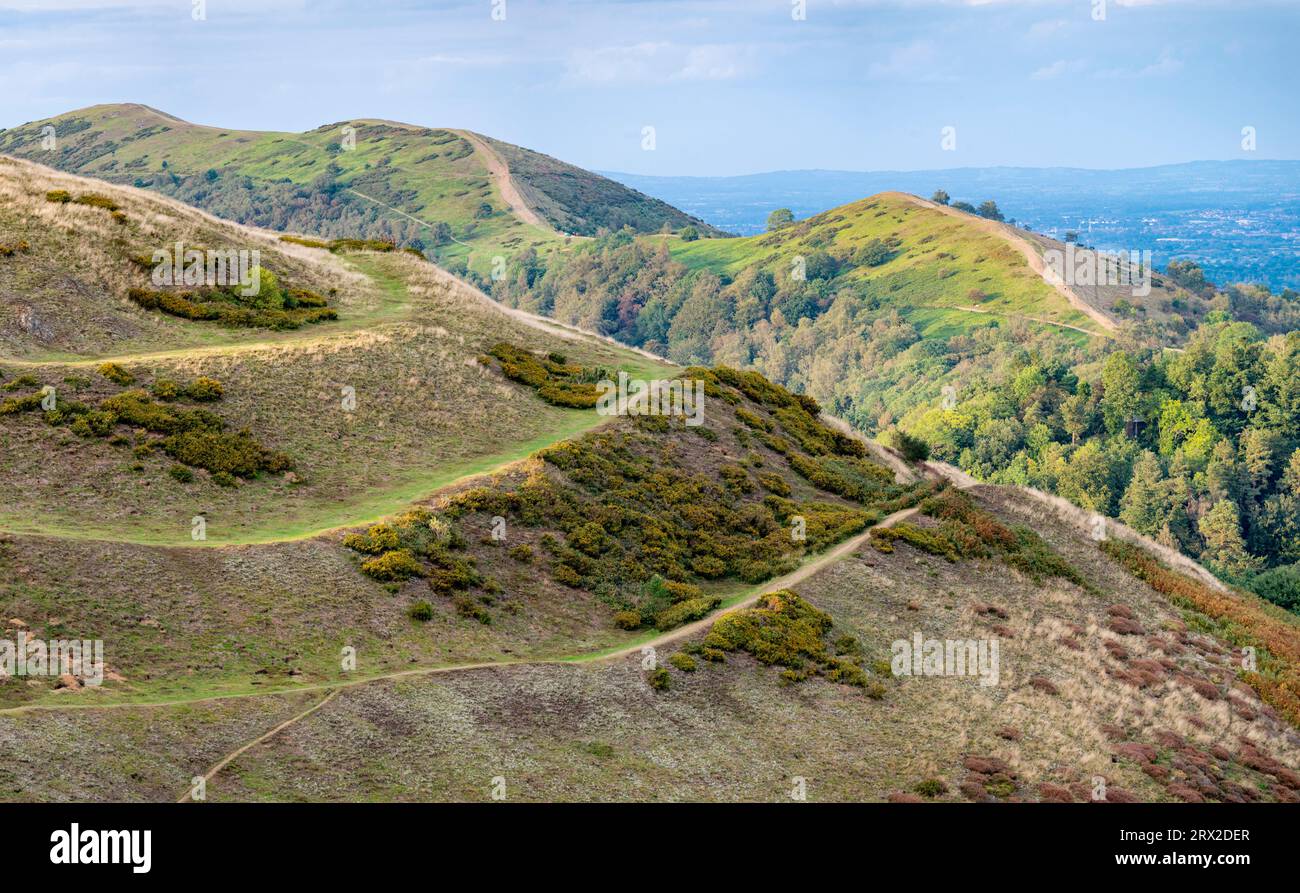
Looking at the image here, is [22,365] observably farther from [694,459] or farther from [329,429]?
[694,459]

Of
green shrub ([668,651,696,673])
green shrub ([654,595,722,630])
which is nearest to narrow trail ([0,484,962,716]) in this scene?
green shrub ([654,595,722,630])

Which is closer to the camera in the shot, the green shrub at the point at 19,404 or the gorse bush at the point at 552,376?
the green shrub at the point at 19,404

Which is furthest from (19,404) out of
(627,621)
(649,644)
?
(649,644)

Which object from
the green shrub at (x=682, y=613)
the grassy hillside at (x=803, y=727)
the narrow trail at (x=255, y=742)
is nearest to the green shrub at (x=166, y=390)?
the grassy hillside at (x=803, y=727)

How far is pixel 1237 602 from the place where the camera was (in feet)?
164

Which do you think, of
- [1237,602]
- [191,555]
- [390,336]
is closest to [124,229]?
[390,336]

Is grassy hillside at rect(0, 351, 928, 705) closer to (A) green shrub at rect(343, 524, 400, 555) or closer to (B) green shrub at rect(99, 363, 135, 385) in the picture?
(A) green shrub at rect(343, 524, 400, 555)

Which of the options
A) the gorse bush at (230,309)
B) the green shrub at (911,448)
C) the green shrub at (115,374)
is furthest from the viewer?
the green shrub at (911,448)

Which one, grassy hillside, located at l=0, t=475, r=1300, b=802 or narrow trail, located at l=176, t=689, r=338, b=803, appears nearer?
narrow trail, located at l=176, t=689, r=338, b=803

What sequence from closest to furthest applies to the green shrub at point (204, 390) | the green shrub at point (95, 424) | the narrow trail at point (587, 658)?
the narrow trail at point (587, 658) < the green shrub at point (95, 424) < the green shrub at point (204, 390)

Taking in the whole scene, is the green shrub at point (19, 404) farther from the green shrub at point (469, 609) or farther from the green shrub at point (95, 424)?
the green shrub at point (469, 609)

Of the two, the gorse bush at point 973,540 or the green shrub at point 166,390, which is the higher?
the green shrub at point 166,390

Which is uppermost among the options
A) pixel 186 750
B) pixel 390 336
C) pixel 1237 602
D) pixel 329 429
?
pixel 390 336

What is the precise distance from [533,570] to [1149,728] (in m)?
18.8
